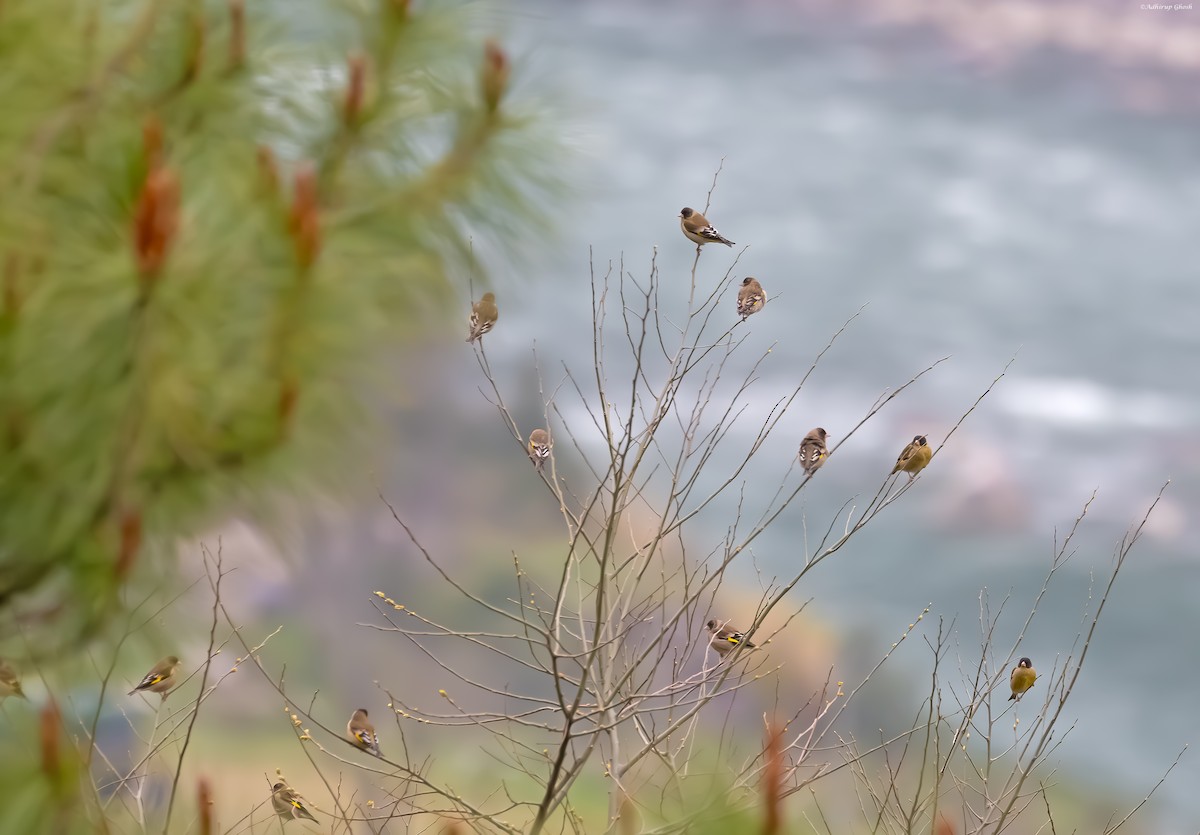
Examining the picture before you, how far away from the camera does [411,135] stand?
1.43m

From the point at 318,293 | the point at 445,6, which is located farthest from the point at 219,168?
the point at 445,6

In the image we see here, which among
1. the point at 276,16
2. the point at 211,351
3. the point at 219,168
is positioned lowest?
the point at 211,351

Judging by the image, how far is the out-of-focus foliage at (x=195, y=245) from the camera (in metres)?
0.99

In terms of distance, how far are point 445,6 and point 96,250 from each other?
613 mm

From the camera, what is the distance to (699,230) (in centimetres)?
182

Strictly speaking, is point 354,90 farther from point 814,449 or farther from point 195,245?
point 814,449

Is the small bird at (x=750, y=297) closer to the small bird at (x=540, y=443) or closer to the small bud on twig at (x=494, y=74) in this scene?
the small bird at (x=540, y=443)

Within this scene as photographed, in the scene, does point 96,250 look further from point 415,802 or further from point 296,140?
point 415,802

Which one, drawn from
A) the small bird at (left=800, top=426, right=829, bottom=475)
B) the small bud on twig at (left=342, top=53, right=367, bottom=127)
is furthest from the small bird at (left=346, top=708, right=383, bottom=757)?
the small bud on twig at (left=342, top=53, right=367, bottom=127)

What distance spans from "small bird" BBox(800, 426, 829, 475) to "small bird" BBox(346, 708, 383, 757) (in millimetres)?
751

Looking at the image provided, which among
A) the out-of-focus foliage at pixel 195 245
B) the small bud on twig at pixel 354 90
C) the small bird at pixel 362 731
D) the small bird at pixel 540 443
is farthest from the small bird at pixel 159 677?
the small bud on twig at pixel 354 90

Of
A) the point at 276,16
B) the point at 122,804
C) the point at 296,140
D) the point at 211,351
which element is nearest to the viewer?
the point at 211,351

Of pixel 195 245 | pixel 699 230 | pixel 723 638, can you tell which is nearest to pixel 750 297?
pixel 699 230

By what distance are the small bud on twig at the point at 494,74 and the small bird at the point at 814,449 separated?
0.67 m
